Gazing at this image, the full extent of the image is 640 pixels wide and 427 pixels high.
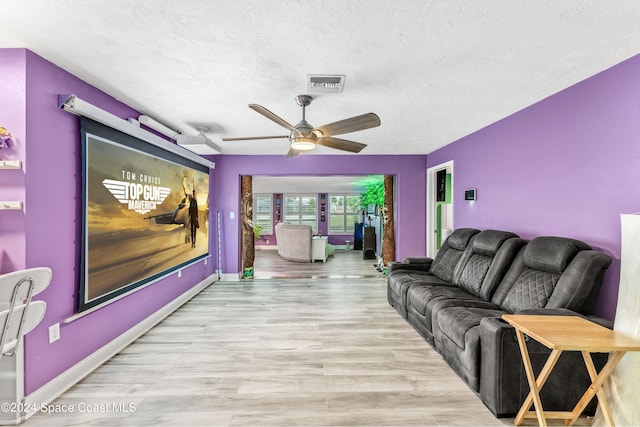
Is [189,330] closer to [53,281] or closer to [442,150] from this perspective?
[53,281]

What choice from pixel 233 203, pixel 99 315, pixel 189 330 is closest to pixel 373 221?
pixel 233 203

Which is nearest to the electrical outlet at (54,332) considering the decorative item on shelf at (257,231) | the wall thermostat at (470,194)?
the wall thermostat at (470,194)

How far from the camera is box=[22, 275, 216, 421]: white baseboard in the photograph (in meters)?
2.00

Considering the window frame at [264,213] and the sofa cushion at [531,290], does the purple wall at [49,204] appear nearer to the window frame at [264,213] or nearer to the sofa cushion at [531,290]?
the sofa cushion at [531,290]

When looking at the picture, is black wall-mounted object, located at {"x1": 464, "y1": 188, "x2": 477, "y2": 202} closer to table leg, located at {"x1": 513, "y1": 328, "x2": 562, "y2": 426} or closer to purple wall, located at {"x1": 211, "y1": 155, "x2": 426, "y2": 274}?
purple wall, located at {"x1": 211, "y1": 155, "x2": 426, "y2": 274}

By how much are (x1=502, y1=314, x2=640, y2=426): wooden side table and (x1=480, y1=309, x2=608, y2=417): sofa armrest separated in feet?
0.19

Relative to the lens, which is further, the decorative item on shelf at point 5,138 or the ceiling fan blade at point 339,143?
the ceiling fan blade at point 339,143

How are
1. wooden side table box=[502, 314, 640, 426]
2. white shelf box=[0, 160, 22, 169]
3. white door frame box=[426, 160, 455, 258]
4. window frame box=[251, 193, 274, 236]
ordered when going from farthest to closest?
window frame box=[251, 193, 274, 236], white door frame box=[426, 160, 455, 258], white shelf box=[0, 160, 22, 169], wooden side table box=[502, 314, 640, 426]

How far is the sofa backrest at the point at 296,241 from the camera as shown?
773cm

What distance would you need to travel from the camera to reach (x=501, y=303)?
2744mm

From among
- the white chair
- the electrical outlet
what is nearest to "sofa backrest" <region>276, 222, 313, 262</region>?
the electrical outlet

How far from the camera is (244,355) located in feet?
9.04

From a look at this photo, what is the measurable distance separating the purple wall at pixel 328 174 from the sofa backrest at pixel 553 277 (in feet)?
9.33

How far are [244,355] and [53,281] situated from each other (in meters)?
1.60
